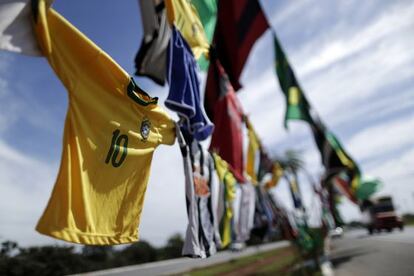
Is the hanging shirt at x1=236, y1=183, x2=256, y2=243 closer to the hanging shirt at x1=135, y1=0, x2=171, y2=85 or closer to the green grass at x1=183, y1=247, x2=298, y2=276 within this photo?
the hanging shirt at x1=135, y1=0, x2=171, y2=85

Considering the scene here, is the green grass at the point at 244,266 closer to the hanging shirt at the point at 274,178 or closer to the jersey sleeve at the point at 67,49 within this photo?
the hanging shirt at the point at 274,178

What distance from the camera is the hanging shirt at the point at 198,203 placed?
3.83 m

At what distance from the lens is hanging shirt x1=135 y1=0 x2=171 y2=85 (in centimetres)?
474

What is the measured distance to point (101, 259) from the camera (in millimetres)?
11594

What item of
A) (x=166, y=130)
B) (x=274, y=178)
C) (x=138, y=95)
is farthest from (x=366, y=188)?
(x=138, y=95)

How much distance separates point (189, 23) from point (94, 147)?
10.3 ft

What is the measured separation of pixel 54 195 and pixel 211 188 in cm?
263

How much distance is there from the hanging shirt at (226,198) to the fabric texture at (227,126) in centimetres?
25

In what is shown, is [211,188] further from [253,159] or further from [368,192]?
[368,192]

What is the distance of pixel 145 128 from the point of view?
3.37 meters

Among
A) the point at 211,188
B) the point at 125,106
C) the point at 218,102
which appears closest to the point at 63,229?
the point at 125,106

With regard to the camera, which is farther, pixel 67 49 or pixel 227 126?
pixel 227 126

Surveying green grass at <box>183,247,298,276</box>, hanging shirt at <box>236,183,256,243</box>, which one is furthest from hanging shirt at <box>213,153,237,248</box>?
green grass at <box>183,247,298,276</box>

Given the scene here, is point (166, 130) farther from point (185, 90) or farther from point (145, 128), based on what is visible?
point (185, 90)
